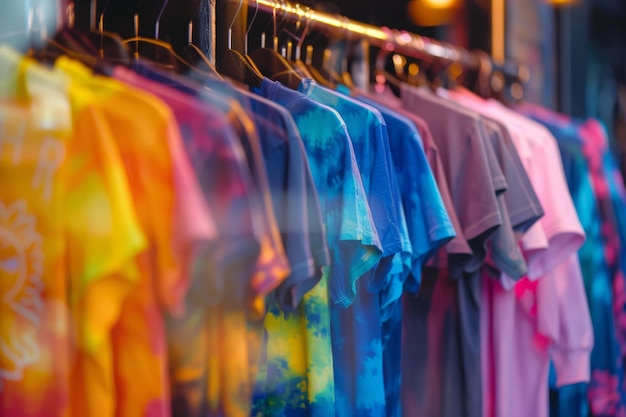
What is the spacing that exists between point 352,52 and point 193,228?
0.79 meters

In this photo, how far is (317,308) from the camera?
3.47 feet

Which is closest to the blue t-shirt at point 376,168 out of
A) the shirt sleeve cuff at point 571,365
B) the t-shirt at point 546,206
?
the t-shirt at point 546,206

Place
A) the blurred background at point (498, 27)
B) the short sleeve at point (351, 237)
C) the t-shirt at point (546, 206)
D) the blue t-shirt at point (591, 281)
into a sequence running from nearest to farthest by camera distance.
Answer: the short sleeve at point (351, 237), the blurred background at point (498, 27), the t-shirt at point (546, 206), the blue t-shirt at point (591, 281)

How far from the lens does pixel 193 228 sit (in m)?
0.81

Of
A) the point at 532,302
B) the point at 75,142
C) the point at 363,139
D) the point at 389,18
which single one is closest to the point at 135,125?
the point at 75,142

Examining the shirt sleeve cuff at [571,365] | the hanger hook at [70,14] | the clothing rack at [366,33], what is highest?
the clothing rack at [366,33]

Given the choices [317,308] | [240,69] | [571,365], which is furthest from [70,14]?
[571,365]

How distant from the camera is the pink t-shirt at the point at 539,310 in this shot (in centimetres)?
137

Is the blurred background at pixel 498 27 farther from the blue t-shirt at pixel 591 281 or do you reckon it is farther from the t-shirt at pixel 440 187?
the blue t-shirt at pixel 591 281

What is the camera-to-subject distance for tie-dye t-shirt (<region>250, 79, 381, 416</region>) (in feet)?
3.39

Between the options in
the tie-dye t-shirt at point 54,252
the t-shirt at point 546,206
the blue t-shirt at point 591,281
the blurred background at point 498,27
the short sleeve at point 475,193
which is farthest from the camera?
the blue t-shirt at point 591,281

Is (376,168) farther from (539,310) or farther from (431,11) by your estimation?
(431,11)

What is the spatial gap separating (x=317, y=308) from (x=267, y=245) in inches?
9.1

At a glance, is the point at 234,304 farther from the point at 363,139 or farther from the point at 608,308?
the point at 608,308
